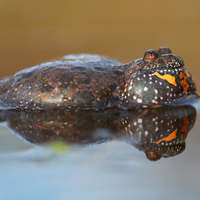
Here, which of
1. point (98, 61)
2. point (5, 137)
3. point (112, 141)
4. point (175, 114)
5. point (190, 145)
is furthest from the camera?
point (98, 61)

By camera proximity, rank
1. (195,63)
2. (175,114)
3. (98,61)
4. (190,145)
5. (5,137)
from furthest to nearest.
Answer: (195,63) < (98,61) < (175,114) < (5,137) < (190,145)

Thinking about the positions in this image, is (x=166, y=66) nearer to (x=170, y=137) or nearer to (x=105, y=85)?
(x=105, y=85)

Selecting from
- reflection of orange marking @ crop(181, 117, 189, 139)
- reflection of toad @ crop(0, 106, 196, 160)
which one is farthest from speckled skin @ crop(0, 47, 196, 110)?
reflection of orange marking @ crop(181, 117, 189, 139)

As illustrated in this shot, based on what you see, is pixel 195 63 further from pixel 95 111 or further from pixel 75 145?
pixel 75 145

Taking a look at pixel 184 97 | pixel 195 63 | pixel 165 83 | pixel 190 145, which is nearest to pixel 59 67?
pixel 165 83

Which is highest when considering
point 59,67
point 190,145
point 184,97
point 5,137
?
point 59,67

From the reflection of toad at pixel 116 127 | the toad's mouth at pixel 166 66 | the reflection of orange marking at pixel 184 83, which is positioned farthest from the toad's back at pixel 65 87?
the reflection of orange marking at pixel 184 83

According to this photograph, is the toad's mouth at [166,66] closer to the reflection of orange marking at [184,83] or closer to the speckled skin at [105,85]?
the speckled skin at [105,85]

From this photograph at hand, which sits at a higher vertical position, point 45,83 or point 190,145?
point 45,83

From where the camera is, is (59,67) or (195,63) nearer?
(59,67)
